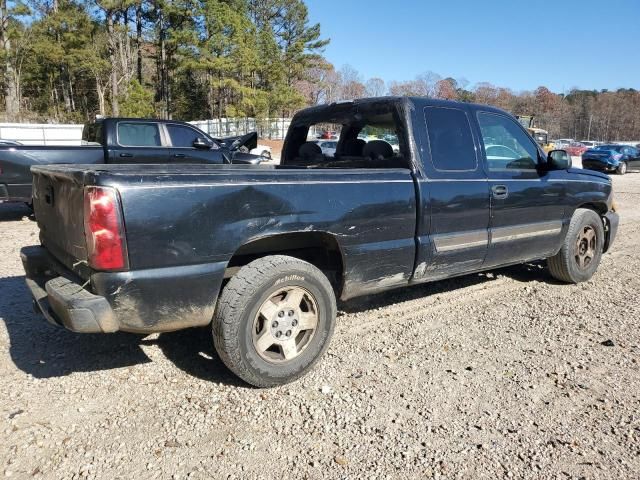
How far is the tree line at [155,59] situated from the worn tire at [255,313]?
34.4 metres

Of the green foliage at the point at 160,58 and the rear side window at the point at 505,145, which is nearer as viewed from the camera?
the rear side window at the point at 505,145

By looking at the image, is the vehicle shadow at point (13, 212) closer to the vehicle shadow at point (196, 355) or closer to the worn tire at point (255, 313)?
the vehicle shadow at point (196, 355)

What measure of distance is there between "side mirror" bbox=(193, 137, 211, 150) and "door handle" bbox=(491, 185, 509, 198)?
661 centimetres

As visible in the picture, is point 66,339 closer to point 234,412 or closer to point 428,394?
point 234,412

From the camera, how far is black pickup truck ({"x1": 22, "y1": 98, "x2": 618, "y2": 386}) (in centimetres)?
265

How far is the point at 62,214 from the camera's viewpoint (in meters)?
3.01

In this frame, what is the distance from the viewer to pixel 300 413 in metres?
2.92

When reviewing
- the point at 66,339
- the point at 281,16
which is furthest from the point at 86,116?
the point at 66,339

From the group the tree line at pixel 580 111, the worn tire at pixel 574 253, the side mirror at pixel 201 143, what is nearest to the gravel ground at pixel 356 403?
the worn tire at pixel 574 253

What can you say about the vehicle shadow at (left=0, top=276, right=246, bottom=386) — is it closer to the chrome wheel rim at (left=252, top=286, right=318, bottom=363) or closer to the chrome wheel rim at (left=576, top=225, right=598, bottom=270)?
the chrome wheel rim at (left=252, top=286, right=318, bottom=363)

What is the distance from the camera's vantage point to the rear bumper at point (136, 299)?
8.58 ft

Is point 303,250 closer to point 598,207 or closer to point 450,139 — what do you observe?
point 450,139

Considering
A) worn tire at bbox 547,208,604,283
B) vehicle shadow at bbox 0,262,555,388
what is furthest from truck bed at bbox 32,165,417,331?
worn tire at bbox 547,208,604,283

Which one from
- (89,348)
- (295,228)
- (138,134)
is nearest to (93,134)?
(138,134)
